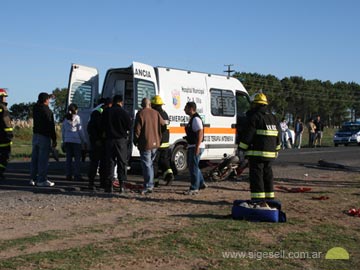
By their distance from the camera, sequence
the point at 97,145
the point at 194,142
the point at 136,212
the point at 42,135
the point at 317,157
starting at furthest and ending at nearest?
the point at 317,157 < the point at 42,135 < the point at 97,145 < the point at 194,142 < the point at 136,212

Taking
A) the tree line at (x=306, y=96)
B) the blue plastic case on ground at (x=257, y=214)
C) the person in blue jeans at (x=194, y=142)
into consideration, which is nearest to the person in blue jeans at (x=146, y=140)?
the person in blue jeans at (x=194, y=142)

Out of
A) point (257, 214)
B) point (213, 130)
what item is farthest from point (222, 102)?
point (257, 214)

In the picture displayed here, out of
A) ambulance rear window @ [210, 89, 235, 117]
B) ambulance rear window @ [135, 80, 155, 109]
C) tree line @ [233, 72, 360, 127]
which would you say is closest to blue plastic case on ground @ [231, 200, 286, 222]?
ambulance rear window @ [135, 80, 155, 109]

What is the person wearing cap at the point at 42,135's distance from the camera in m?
10.9

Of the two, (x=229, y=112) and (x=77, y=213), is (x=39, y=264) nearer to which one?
(x=77, y=213)

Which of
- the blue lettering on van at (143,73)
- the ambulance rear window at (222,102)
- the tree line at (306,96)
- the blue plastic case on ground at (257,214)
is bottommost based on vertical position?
the blue plastic case on ground at (257,214)

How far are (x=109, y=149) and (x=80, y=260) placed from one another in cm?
477

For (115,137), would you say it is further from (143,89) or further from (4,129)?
(4,129)

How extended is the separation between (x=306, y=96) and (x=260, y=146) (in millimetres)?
92011

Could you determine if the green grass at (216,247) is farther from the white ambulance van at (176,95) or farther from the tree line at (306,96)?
the tree line at (306,96)

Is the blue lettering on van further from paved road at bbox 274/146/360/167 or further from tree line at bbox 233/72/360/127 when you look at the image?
tree line at bbox 233/72/360/127

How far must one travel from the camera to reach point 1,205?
28.8 feet

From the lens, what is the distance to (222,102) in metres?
14.5

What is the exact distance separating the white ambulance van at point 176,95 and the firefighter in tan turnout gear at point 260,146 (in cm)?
459
